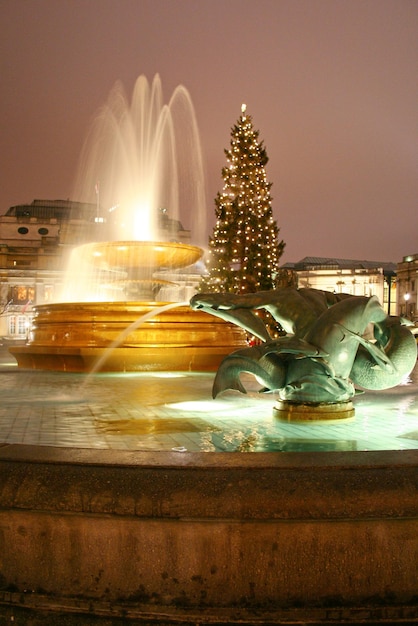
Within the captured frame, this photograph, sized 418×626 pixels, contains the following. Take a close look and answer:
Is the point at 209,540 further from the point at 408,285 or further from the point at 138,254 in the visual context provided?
the point at 408,285

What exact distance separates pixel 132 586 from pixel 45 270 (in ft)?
252

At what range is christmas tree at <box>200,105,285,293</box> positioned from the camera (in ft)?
116

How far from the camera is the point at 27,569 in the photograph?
2904mm

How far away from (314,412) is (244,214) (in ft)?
101

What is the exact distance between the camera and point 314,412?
211 inches

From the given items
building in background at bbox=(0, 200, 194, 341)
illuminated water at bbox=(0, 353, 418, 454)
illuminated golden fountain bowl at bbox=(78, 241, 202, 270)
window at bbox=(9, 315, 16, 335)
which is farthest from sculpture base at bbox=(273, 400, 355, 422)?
window at bbox=(9, 315, 16, 335)

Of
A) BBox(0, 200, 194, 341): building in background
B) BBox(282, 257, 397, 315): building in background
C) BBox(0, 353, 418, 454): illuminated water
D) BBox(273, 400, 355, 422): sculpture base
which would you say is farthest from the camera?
BBox(282, 257, 397, 315): building in background

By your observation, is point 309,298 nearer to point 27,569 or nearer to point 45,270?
point 27,569

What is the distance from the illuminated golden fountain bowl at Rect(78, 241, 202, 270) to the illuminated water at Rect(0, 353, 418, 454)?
5.53 m

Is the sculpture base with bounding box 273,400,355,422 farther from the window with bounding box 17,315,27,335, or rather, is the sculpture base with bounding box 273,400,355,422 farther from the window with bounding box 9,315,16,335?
the window with bounding box 9,315,16,335

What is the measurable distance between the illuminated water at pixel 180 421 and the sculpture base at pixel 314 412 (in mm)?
79

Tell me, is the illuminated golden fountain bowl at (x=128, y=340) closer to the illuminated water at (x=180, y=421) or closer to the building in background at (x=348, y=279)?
the illuminated water at (x=180, y=421)

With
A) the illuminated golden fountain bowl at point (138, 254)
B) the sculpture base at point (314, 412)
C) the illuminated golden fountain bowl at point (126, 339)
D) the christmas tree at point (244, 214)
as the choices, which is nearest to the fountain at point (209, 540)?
the sculpture base at point (314, 412)

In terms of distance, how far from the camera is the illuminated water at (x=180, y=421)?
445 centimetres
